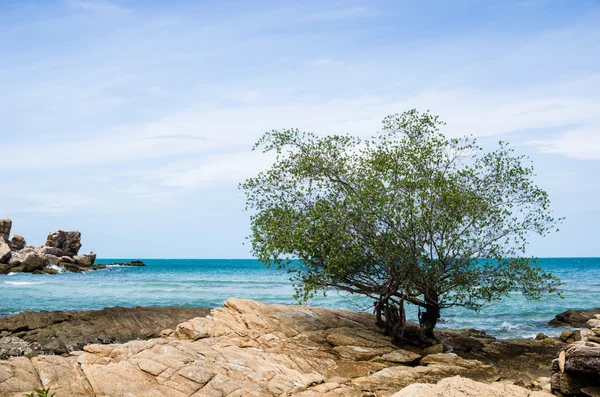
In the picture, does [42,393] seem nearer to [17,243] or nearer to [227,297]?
[227,297]

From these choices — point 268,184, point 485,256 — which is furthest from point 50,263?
point 485,256

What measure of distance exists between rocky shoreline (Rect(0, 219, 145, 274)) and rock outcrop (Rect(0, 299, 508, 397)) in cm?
7621

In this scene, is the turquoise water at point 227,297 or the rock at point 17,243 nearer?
the turquoise water at point 227,297

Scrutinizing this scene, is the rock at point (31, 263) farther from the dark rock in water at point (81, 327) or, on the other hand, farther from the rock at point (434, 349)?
the rock at point (434, 349)

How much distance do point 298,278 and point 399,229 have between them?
18.9 feet

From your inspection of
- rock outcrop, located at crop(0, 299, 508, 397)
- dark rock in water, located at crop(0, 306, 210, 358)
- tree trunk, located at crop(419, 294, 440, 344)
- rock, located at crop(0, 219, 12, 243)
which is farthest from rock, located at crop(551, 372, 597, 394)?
rock, located at crop(0, 219, 12, 243)

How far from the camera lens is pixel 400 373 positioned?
21.5 meters

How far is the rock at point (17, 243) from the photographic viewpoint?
10781cm

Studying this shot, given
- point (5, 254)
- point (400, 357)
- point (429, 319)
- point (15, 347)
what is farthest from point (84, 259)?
point (400, 357)

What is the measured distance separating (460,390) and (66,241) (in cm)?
11378

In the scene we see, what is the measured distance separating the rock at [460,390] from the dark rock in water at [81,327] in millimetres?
19234

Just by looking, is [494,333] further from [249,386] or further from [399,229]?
[249,386]

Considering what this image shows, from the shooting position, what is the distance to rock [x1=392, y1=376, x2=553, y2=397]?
15555mm

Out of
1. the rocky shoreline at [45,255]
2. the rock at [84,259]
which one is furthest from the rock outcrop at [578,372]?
the rock at [84,259]
